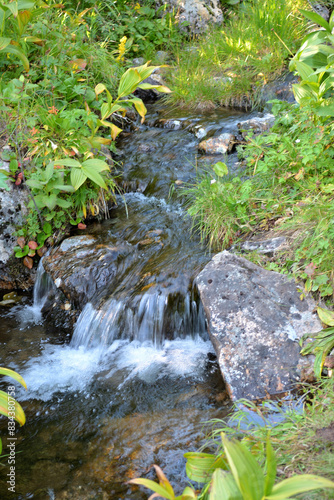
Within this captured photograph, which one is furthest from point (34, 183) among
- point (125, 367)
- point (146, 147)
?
point (146, 147)

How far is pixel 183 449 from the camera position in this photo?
2.36 meters

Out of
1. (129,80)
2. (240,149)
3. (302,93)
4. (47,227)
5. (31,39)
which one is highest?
(31,39)

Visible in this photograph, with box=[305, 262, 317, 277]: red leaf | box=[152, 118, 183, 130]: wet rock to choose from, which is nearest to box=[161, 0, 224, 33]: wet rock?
box=[152, 118, 183, 130]: wet rock

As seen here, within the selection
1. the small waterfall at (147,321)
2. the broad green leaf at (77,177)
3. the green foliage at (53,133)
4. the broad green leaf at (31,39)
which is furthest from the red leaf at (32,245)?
the broad green leaf at (31,39)

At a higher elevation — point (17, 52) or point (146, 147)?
point (17, 52)

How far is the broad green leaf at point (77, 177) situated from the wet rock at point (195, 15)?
5589mm

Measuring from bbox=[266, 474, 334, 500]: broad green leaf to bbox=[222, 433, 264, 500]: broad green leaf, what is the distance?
Result: 0.05 metres

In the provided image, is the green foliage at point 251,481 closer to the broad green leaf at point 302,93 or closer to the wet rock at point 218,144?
the broad green leaf at point 302,93

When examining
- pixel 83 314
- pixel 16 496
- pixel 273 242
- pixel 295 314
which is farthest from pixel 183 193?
pixel 16 496

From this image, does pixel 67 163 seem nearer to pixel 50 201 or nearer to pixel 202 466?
pixel 50 201

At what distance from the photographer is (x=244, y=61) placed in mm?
6105

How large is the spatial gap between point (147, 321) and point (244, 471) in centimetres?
205

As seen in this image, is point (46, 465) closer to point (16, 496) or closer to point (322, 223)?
point (16, 496)

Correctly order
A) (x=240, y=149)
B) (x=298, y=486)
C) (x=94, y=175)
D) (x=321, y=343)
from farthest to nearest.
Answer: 1. (x=240, y=149)
2. (x=94, y=175)
3. (x=321, y=343)
4. (x=298, y=486)
